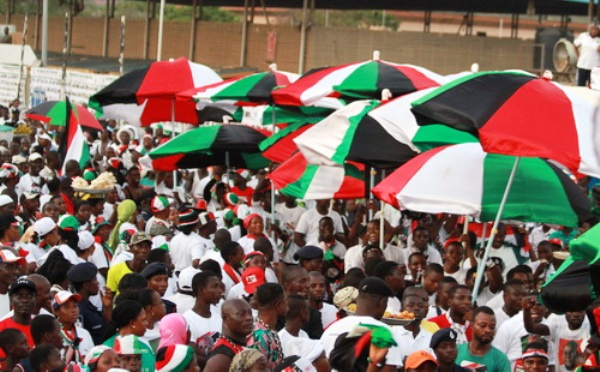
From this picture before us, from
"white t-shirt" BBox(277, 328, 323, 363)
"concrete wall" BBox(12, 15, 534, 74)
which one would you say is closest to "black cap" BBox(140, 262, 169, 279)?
"white t-shirt" BBox(277, 328, 323, 363)

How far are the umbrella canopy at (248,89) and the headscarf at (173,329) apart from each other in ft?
21.7

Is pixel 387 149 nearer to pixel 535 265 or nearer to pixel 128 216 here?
pixel 535 265

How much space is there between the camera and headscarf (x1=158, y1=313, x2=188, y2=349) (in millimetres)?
8133

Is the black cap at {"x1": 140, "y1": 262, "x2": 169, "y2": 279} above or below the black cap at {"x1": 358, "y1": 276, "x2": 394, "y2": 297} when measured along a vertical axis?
below

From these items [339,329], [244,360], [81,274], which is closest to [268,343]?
[339,329]

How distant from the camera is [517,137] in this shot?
370 inches

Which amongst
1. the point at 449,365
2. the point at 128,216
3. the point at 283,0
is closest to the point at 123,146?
the point at 128,216

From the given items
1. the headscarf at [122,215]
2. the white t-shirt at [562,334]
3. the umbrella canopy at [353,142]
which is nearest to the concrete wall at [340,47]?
the headscarf at [122,215]

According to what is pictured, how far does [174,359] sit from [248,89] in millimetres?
8128

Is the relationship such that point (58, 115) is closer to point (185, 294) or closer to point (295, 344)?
point (185, 294)

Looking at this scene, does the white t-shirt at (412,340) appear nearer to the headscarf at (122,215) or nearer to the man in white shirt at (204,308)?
the man in white shirt at (204,308)

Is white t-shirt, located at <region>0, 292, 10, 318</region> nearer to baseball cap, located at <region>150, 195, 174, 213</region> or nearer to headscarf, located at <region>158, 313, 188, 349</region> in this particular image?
headscarf, located at <region>158, 313, 188, 349</region>

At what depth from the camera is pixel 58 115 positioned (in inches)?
792

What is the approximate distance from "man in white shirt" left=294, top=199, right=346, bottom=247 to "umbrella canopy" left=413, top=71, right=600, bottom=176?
13.0 ft
